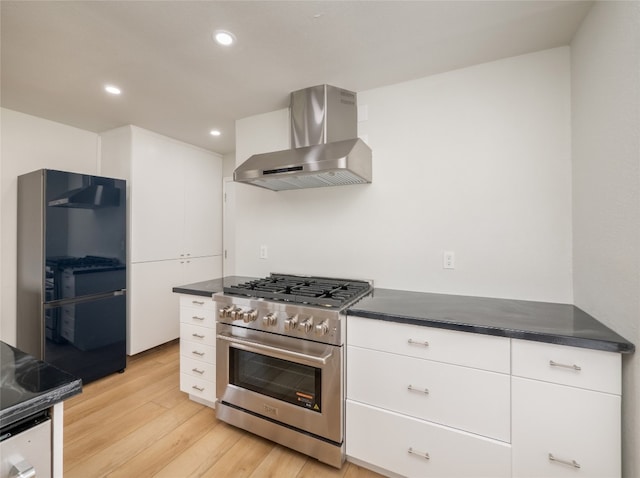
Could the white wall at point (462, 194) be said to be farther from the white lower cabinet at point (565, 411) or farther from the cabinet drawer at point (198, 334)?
the cabinet drawer at point (198, 334)

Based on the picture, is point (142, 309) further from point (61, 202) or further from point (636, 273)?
point (636, 273)

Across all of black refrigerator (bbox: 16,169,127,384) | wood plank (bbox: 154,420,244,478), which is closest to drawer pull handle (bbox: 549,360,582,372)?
wood plank (bbox: 154,420,244,478)

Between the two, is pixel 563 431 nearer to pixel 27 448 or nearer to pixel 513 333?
pixel 513 333

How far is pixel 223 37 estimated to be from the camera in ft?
5.30

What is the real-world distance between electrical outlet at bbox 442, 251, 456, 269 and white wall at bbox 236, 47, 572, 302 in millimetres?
28

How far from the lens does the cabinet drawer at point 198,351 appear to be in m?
2.07

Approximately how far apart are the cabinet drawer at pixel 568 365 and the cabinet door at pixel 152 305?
3.20 metres

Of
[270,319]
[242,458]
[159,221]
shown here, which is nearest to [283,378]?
[270,319]

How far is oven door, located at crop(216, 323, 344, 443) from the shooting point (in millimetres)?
1588

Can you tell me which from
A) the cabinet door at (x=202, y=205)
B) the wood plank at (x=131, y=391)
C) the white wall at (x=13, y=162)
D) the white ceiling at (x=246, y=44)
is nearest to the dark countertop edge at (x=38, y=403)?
the white ceiling at (x=246, y=44)

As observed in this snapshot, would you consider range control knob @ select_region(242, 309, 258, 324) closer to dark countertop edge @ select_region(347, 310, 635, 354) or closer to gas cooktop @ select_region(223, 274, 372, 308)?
gas cooktop @ select_region(223, 274, 372, 308)

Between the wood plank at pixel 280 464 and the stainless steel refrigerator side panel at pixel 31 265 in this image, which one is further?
the stainless steel refrigerator side panel at pixel 31 265

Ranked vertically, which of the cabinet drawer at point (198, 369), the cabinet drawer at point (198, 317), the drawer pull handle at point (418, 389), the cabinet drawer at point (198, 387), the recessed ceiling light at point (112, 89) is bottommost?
the cabinet drawer at point (198, 387)

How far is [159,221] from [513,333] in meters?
3.28
